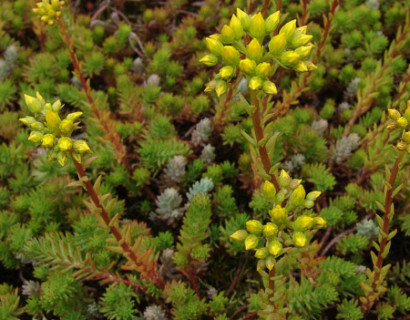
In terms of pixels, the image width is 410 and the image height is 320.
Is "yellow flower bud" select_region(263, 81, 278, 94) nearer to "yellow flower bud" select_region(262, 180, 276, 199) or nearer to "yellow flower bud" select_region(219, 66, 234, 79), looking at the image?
"yellow flower bud" select_region(219, 66, 234, 79)

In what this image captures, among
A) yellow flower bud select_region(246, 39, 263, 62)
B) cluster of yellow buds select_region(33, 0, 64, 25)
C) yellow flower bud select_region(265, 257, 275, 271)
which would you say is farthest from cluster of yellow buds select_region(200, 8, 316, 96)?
cluster of yellow buds select_region(33, 0, 64, 25)

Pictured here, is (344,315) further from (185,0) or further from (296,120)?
(185,0)

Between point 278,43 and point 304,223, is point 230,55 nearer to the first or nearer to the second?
point 278,43

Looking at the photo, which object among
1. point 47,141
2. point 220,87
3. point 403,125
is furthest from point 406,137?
point 47,141

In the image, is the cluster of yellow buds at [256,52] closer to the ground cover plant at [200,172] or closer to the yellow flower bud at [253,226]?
the ground cover plant at [200,172]

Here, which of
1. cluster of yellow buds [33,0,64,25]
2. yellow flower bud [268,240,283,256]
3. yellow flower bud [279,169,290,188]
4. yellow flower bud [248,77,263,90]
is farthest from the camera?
cluster of yellow buds [33,0,64,25]

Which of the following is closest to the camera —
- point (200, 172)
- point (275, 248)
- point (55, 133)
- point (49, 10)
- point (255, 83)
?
point (255, 83)

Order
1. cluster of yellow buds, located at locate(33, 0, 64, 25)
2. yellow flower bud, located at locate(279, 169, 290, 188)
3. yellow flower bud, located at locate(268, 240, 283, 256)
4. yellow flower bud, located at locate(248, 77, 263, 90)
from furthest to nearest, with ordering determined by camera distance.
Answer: cluster of yellow buds, located at locate(33, 0, 64, 25) → yellow flower bud, located at locate(279, 169, 290, 188) → yellow flower bud, located at locate(268, 240, 283, 256) → yellow flower bud, located at locate(248, 77, 263, 90)
